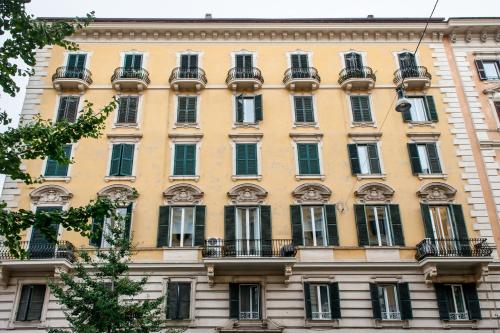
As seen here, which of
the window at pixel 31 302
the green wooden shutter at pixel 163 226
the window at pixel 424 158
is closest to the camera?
the window at pixel 31 302

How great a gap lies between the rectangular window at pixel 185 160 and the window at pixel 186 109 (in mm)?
1567

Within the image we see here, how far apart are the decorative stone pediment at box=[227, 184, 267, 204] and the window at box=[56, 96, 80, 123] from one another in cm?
910

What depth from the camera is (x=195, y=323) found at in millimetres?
20109

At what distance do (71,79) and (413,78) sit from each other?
17420 millimetres

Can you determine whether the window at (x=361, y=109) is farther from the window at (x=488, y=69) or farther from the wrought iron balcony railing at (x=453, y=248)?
the wrought iron balcony railing at (x=453, y=248)

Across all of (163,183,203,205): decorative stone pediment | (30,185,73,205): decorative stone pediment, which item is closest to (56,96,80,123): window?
(30,185,73,205): decorative stone pediment

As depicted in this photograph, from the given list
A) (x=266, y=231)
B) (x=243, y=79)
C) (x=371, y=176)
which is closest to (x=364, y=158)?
(x=371, y=176)

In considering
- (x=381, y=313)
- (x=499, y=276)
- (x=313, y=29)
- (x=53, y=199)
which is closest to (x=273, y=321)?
(x=381, y=313)

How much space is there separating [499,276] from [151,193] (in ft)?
50.8

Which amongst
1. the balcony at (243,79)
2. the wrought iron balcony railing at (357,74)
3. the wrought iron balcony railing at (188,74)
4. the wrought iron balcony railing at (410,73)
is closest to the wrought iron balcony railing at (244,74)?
the balcony at (243,79)

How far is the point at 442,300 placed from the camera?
20.6 metres

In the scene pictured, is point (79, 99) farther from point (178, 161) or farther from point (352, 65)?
point (352, 65)

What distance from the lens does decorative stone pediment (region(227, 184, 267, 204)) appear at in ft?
75.2

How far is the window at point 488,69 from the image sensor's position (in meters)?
27.0
